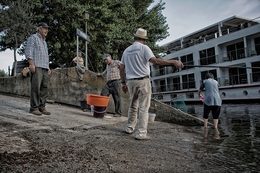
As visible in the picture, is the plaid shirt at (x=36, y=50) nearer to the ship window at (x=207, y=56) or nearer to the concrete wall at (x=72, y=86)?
the concrete wall at (x=72, y=86)

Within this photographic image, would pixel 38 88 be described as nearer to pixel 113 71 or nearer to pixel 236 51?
pixel 113 71

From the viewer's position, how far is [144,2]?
1666 cm

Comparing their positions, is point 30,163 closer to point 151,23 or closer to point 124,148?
point 124,148

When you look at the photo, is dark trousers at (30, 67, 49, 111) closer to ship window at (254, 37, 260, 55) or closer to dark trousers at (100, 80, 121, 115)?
dark trousers at (100, 80, 121, 115)

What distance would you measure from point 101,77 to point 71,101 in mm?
1534

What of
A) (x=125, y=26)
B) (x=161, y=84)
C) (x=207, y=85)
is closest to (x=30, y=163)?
(x=207, y=85)

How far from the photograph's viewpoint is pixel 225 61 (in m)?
23.2


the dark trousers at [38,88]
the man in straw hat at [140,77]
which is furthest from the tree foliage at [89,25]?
the man in straw hat at [140,77]

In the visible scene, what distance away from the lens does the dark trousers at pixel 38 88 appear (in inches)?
193

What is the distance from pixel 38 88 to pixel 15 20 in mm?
9716

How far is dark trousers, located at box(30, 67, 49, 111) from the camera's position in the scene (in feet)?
16.1

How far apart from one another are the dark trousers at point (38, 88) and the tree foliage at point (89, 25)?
7227mm

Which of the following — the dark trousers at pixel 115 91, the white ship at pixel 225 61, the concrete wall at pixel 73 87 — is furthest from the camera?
the white ship at pixel 225 61

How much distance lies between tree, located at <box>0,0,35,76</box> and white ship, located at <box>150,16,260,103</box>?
1148 centimetres
